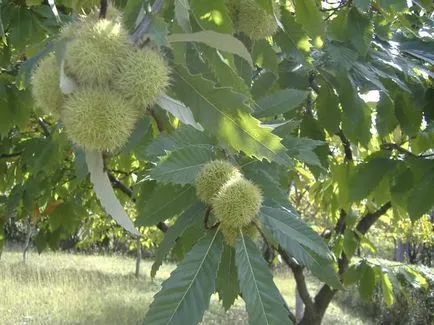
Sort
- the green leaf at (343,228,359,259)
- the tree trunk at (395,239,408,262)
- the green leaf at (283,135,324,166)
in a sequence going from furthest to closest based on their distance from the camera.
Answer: the tree trunk at (395,239,408,262) < the green leaf at (343,228,359,259) < the green leaf at (283,135,324,166)

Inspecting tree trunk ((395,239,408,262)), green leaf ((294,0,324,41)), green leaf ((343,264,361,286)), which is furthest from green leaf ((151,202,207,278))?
tree trunk ((395,239,408,262))

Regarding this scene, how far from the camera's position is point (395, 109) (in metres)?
2.11

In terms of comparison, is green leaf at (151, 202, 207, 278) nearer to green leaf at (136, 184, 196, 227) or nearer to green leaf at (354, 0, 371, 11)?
green leaf at (136, 184, 196, 227)

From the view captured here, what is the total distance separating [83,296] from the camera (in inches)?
364

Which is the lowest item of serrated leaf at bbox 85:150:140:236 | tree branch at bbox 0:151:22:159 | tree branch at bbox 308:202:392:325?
tree branch at bbox 308:202:392:325

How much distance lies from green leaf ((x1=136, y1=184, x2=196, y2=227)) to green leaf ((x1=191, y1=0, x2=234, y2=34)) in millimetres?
340

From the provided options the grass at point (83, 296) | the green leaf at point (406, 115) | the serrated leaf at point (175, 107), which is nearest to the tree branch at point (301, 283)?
the green leaf at point (406, 115)

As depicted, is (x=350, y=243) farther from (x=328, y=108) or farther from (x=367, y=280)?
(x=328, y=108)

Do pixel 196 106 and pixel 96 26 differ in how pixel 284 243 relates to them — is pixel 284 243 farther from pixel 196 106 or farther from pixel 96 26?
pixel 96 26

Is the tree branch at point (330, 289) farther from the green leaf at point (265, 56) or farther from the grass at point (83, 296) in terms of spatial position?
the grass at point (83, 296)

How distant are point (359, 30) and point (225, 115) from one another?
3.44 ft

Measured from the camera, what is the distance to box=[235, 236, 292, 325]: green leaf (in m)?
0.92

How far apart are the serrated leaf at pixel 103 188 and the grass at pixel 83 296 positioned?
6668mm

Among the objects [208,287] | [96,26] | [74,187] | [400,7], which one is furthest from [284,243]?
[74,187]
